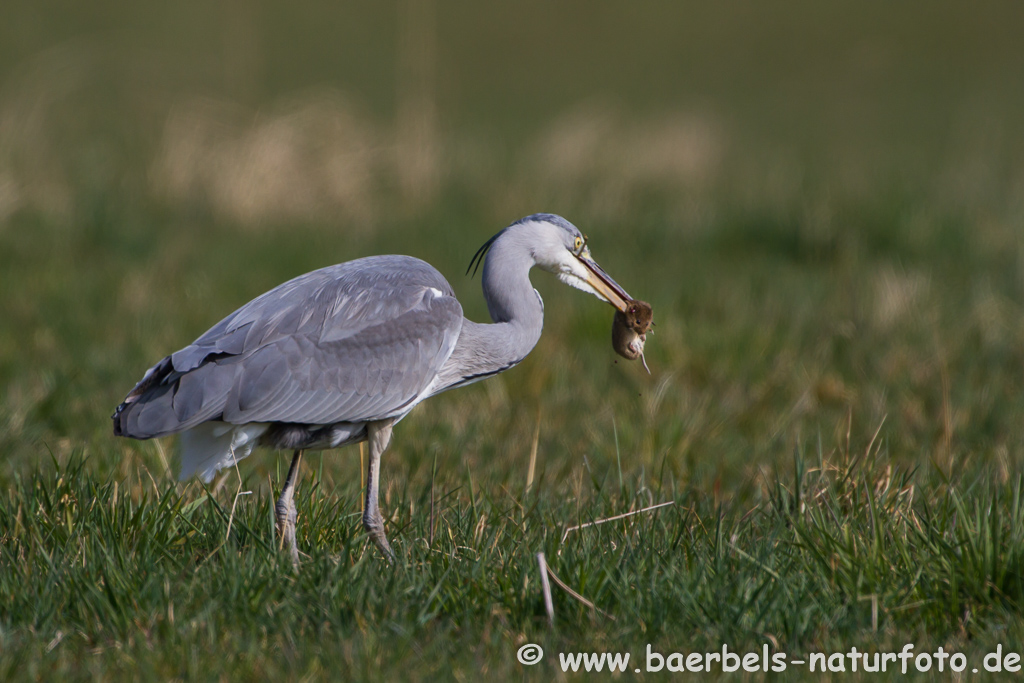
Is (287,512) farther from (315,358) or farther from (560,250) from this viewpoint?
(560,250)

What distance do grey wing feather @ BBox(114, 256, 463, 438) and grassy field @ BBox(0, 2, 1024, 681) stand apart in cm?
31

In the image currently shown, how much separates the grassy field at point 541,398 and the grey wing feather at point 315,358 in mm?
309

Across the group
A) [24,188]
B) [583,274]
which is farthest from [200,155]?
[583,274]

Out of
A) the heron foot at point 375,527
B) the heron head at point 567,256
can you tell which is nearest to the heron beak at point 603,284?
the heron head at point 567,256

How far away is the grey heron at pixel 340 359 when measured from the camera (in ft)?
12.3

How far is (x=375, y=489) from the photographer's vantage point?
3.90 m

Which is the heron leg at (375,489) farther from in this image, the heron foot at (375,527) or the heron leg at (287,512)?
the heron leg at (287,512)

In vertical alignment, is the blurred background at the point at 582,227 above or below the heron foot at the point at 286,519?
below

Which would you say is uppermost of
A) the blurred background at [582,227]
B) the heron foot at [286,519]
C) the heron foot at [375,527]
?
the heron foot at [286,519]

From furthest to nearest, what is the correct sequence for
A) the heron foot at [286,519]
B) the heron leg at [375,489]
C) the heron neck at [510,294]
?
the heron neck at [510,294] < the heron leg at [375,489] < the heron foot at [286,519]

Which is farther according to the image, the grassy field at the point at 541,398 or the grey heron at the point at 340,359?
the grey heron at the point at 340,359

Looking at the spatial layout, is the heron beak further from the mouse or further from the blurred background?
the blurred background

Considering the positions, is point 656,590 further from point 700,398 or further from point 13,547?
point 700,398

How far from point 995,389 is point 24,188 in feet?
27.8
